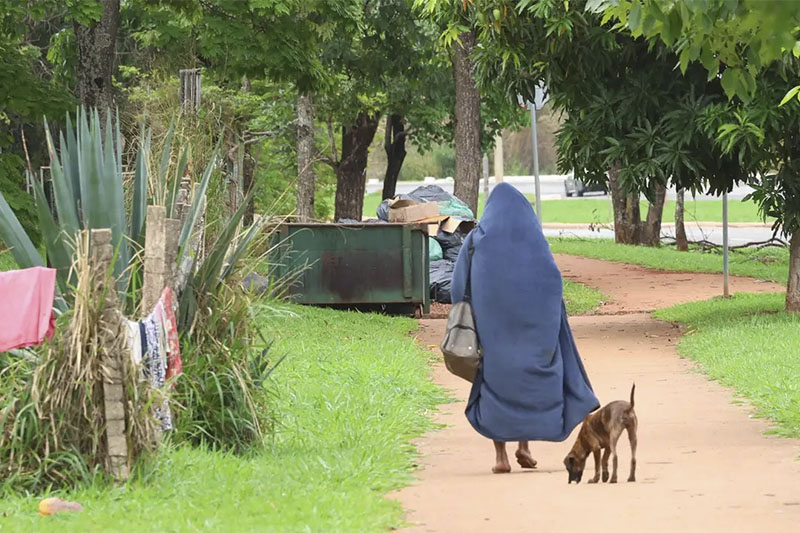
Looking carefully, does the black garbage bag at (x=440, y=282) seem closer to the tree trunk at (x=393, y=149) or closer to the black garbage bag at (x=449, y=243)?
the black garbage bag at (x=449, y=243)

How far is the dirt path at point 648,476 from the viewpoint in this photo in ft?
21.5

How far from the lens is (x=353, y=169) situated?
32.1 m

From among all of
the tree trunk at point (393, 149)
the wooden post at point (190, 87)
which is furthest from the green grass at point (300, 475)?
the tree trunk at point (393, 149)

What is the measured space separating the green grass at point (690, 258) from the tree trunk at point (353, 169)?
5.00 metres

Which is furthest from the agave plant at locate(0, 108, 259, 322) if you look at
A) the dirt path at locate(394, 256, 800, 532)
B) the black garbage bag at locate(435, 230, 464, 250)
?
the black garbage bag at locate(435, 230, 464, 250)

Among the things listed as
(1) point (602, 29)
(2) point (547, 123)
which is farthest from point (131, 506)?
(2) point (547, 123)

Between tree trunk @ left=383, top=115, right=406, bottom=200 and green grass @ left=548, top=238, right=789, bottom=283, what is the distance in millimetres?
4334

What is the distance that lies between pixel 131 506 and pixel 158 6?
13.5 m

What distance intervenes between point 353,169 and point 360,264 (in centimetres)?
1387

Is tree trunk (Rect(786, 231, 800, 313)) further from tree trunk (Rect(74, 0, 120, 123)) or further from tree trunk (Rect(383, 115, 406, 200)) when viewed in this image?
tree trunk (Rect(383, 115, 406, 200))

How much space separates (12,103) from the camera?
1809cm

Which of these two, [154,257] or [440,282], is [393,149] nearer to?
[440,282]

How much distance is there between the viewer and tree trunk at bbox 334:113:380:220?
31984 millimetres

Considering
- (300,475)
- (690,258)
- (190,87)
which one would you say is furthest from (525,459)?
(690,258)
